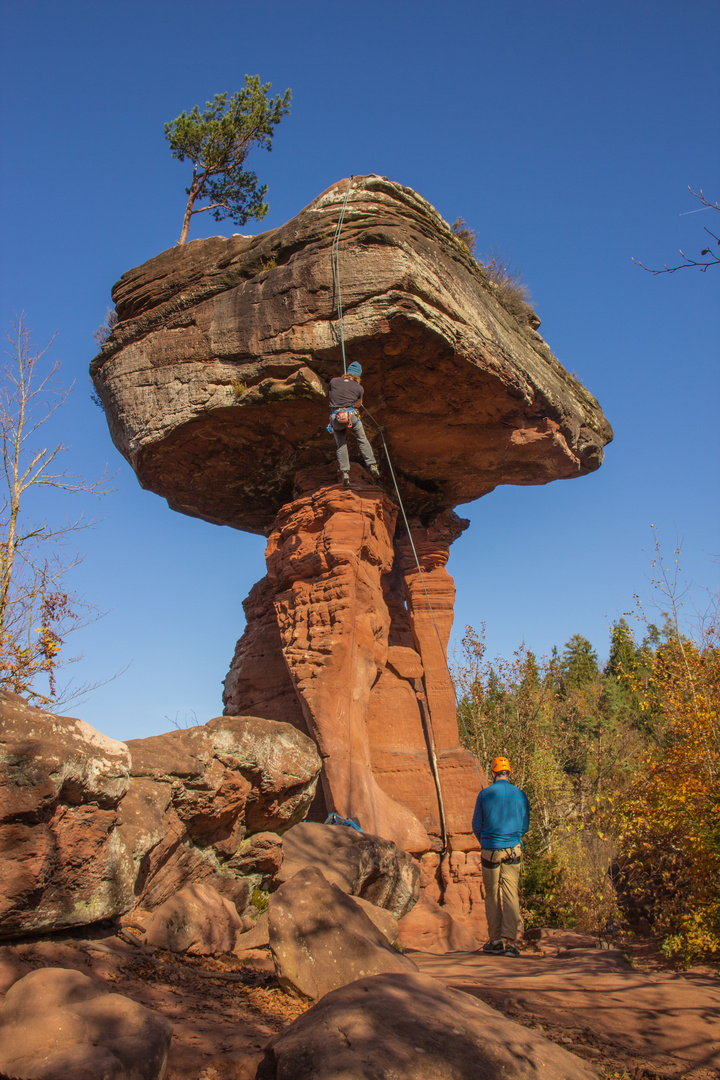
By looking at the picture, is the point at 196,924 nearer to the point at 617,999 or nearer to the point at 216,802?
the point at 216,802

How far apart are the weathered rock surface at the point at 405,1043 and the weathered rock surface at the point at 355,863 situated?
9.87ft

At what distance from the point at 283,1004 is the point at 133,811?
1.44 m

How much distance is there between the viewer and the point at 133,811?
4.40 meters

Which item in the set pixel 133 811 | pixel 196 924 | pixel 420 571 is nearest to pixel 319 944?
pixel 196 924

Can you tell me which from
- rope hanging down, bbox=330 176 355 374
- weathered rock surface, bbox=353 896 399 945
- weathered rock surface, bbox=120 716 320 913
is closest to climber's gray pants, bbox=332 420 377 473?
rope hanging down, bbox=330 176 355 374

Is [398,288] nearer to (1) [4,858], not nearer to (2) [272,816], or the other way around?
(2) [272,816]

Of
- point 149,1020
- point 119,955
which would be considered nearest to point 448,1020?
point 149,1020

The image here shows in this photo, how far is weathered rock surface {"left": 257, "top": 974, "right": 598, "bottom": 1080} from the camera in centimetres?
255

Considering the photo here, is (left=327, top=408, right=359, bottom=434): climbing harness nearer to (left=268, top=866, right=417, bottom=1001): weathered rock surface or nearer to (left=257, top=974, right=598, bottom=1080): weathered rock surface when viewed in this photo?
(left=268, top=866, right=417, bottom=1001): weathered rock surface

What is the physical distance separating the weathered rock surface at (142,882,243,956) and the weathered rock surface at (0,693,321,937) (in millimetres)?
188

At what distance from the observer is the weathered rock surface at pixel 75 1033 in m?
2.40

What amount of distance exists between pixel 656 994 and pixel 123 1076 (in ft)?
14.2

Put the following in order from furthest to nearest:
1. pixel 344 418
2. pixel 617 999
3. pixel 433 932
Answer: pixel 344 418, pixel 433 932, pixel 617 999

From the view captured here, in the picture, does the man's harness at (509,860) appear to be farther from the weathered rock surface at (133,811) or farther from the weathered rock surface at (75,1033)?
the weathered rock surface at (75,1033)
